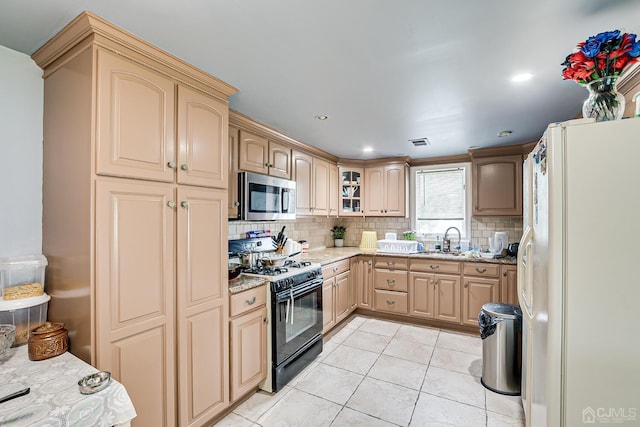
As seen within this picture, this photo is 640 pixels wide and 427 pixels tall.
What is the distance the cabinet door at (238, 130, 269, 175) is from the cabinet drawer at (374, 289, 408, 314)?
2313mm

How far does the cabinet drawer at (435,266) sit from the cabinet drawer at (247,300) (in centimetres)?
220

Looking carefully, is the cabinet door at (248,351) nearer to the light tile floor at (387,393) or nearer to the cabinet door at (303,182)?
the light tile floor at (387,393)

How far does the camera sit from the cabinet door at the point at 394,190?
4281 mm

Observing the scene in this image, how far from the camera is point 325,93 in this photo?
2.13 metres

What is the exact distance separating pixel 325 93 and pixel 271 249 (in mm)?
1726

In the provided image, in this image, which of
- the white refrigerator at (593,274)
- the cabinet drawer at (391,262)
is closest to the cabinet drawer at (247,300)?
the white refrigerator at (593,274)

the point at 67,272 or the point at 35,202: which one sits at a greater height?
the point at 35,202

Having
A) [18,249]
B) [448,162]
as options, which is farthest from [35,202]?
[448,162]

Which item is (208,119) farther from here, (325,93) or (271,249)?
(271,249)

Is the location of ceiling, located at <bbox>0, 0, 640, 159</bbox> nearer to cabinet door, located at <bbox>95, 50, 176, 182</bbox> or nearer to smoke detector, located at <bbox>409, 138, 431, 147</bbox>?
cabinet door, located at <bbox>95, 50, 176, 182</bbox>

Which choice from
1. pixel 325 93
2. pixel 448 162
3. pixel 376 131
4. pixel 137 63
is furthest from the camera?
pixel 448 162

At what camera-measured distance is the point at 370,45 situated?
1.52 m

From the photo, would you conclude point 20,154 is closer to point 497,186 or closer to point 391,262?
point 391,262

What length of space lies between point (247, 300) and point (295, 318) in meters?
0.56
